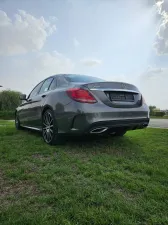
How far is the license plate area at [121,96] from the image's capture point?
13.2 feet

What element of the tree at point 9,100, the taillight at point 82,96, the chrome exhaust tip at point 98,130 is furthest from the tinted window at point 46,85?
the tree at point 9,100

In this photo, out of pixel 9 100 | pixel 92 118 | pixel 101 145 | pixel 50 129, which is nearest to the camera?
pixel 92 118

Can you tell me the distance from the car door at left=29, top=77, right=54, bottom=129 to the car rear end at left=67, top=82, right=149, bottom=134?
1.13 meters

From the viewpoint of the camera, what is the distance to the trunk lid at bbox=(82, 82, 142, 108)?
13.0 ft

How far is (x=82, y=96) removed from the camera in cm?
391

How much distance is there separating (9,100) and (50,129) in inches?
2029

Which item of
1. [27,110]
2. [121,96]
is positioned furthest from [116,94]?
[27,110]

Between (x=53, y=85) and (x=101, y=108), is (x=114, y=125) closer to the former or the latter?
(x=101, y=108)

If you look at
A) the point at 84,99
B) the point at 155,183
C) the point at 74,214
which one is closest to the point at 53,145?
the point at 84,99

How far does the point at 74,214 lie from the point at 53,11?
347 inches

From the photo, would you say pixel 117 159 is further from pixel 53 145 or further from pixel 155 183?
pixel 53 145

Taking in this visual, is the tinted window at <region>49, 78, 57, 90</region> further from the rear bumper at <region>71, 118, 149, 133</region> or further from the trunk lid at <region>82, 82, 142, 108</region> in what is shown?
the rear bumper at <region>71, 118, 149, 133</region>

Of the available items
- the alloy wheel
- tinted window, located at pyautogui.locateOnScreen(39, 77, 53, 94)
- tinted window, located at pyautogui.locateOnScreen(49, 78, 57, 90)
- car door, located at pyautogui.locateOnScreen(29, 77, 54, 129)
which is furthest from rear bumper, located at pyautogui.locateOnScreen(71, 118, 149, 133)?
tinted window, located at pyautogui.locateOnScreen(39, 77, 53, 94)

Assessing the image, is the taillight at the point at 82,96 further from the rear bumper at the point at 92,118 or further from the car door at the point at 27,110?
the car door at the point at 27,110
